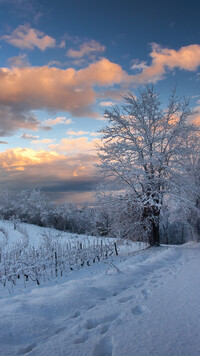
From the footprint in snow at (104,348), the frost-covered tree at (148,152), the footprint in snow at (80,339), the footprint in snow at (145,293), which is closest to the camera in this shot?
the footprint in snow at (104,348)

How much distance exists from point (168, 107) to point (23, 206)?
47.9 meters

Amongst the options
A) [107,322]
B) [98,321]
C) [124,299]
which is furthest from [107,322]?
[124,299]

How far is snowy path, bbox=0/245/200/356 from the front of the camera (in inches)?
94.6

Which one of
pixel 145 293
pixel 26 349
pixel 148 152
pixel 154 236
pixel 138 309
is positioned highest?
pixel 148 152

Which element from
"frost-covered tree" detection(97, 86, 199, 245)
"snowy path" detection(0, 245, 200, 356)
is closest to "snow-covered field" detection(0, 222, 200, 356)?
"snowy path" detection(0, 245, 200, 356)

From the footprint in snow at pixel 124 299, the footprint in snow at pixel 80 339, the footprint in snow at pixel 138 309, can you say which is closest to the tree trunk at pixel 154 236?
the footprint in snow at pixel 124 299

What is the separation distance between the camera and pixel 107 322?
3068mm

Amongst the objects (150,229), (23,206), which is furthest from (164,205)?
(23,206)

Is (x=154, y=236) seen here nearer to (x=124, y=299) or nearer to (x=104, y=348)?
(x=124, y=299)

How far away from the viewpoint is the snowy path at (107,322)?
240 centimetres

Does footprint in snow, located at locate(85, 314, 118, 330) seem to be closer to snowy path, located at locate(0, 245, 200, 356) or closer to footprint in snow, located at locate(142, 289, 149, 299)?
snowy path, located at locate(0, 245, 200, 356)

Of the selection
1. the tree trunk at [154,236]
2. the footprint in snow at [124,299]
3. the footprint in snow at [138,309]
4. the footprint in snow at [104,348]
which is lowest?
the tree trunk at [154,236]

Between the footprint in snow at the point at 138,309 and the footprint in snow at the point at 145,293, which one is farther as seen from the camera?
the footprint in snow at the point at 145,293

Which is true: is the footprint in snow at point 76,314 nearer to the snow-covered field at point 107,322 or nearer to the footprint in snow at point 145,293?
the snow-covered field at point 107,322
